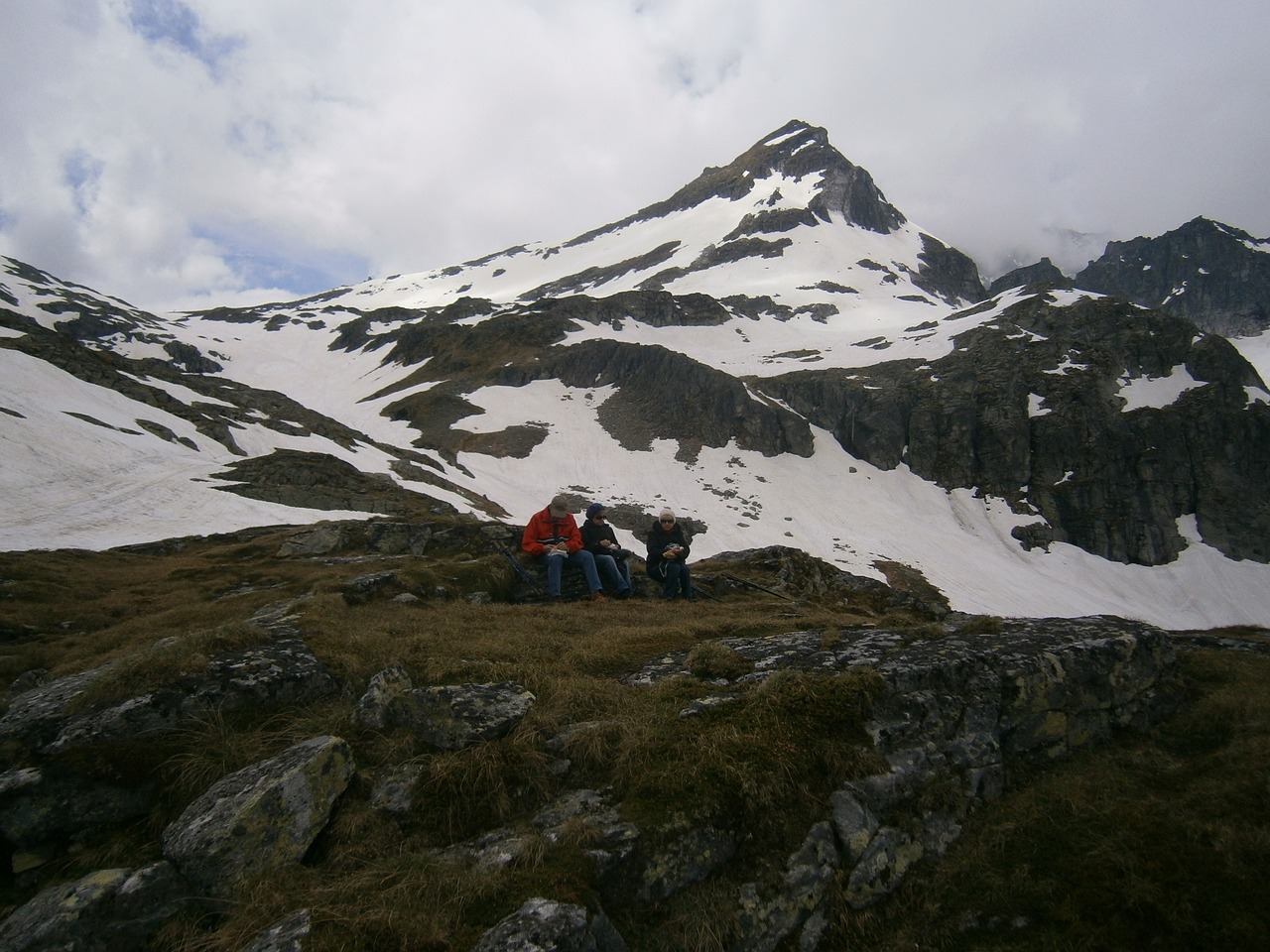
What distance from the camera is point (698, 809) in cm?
484

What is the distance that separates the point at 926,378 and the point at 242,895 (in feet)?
287

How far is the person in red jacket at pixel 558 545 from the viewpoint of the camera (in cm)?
1394

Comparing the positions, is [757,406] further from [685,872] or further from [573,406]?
[685,872]

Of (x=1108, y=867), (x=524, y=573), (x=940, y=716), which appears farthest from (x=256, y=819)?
(x=524, y=573)

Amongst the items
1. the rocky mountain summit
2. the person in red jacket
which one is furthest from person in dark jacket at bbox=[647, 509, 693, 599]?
the rocky mountain summit

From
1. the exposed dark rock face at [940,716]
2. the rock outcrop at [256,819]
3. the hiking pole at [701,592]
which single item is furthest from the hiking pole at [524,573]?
the rock outcrop at [256,819]

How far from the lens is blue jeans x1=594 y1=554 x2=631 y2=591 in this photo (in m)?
14.4

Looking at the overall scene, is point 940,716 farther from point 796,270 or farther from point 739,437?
point 796,270

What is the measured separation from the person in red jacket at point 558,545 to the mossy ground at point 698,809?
5.62 metres

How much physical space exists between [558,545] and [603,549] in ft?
3.92

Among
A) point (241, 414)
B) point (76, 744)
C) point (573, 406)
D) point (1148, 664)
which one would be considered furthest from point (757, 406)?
point (76, 744)

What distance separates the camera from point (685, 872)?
4590mm

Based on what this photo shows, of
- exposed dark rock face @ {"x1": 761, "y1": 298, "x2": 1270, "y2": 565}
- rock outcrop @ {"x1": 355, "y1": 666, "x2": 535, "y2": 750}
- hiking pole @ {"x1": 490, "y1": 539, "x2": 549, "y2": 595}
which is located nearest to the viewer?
rock outcrop @ {"x1": 355, "y1": 666, "x2": 535, "y2": 750}

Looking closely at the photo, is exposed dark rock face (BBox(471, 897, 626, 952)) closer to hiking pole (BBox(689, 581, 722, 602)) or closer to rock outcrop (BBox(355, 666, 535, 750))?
rock outcrop (BBox(355, 666, 535, 750))
